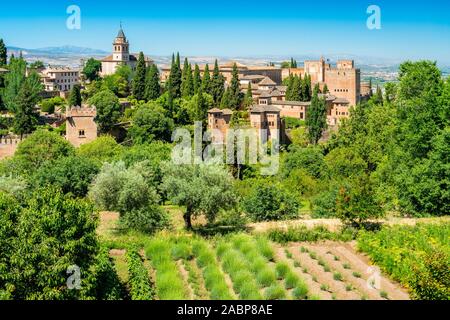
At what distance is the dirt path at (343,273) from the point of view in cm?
1380

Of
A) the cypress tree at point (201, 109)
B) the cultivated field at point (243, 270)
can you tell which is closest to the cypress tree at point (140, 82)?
the cypress tree at point (201, 109)

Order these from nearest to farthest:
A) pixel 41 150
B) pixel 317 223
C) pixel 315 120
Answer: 1. pixel 317 223
2. pixel 41 150
3. pixel 315 120

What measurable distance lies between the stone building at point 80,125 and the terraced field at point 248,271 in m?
26.7

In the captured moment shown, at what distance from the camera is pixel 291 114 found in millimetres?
58281

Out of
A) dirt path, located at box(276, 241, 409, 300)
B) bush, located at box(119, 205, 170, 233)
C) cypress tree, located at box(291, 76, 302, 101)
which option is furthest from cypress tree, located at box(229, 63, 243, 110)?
dirt path, located at box(276, 241, 409, 300)

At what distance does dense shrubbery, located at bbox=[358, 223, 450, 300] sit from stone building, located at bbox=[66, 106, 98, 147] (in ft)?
94.9

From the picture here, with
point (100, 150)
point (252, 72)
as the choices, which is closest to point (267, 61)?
point (252, 72)

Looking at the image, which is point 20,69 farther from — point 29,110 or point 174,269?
point 174,269

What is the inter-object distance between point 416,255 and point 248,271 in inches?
173

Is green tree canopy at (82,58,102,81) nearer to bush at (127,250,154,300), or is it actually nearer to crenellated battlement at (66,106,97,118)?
A: crenellated battlement at (66,106,97,118)

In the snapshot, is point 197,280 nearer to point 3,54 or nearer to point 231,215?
point 231,215

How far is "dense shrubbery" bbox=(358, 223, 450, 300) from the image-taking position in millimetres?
12820

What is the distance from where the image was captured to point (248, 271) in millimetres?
14484
